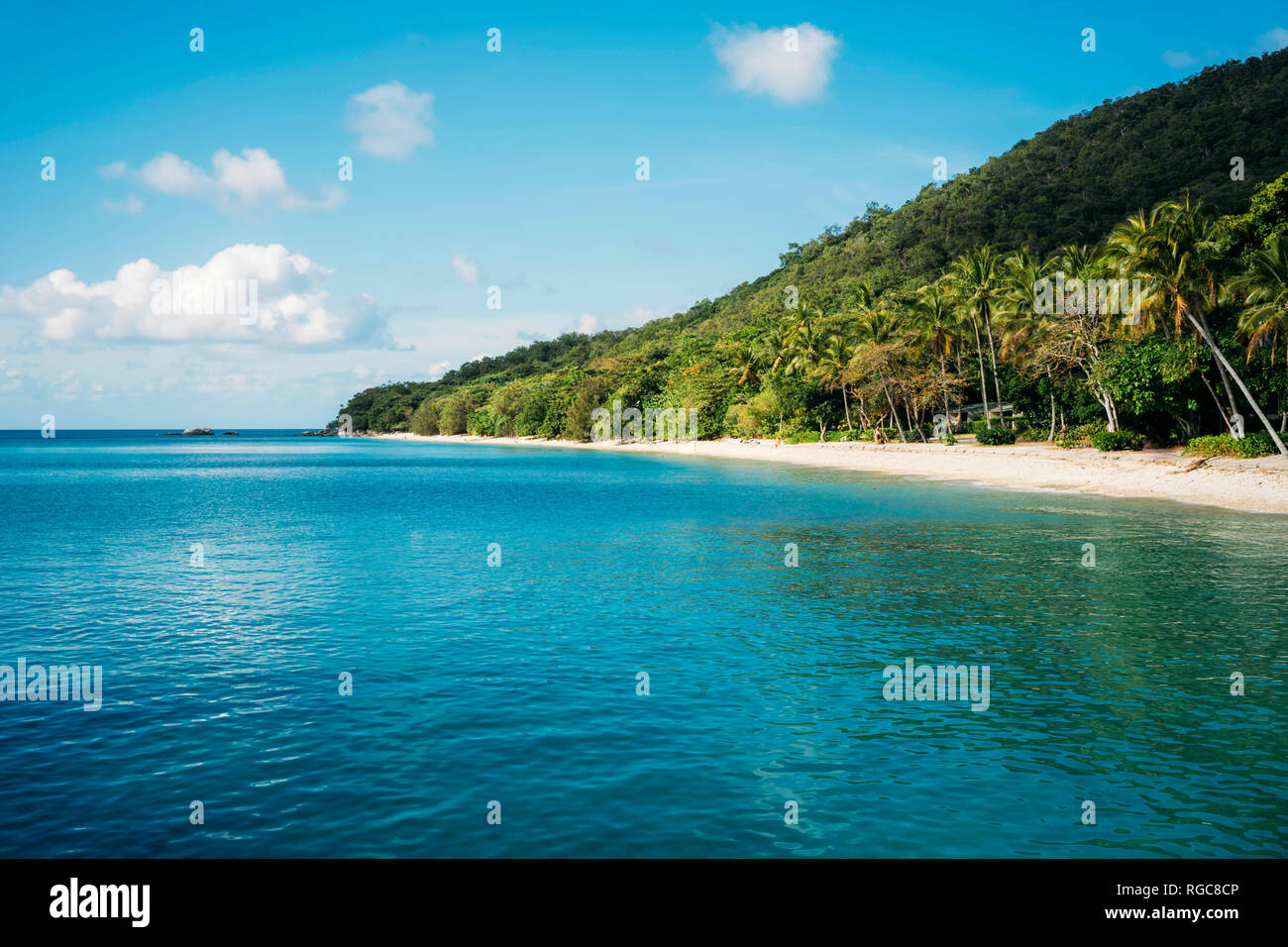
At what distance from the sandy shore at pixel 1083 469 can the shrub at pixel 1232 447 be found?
81 centimetres

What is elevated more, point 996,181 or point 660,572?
point 996,181

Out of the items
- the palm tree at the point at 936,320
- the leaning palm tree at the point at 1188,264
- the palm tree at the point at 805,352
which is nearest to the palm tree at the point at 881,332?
the palm tree at the point at 936,320

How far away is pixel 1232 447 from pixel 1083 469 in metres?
7.97

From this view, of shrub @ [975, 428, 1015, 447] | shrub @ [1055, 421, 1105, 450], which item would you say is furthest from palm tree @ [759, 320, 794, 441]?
shrub @ [1055, 421, 1105, 450]

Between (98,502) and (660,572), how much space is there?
140 feet

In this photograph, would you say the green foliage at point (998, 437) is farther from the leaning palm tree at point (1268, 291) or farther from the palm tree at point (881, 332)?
the leaning palm tree at point (1268, 291)

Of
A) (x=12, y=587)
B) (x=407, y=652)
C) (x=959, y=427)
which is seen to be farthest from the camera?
(x=959, y=427)

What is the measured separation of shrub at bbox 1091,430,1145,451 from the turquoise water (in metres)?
26.2

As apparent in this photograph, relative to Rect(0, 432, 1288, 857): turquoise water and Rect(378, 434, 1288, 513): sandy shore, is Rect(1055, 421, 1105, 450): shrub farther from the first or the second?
Rect(0, 432, 1288, 857): turquoise water

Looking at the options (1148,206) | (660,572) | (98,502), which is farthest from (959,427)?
(98,502)

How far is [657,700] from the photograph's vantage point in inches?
523

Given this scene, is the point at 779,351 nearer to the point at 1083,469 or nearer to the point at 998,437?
the point at 998,437
